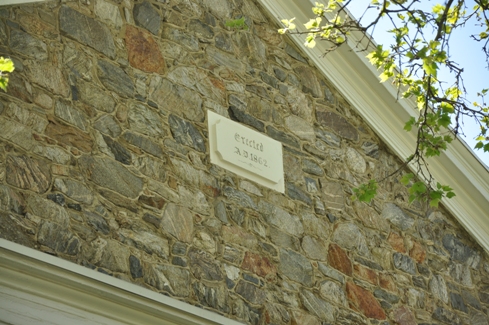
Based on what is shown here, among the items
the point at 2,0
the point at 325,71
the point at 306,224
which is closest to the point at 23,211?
the point at 2,0

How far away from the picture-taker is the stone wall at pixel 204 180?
539cm

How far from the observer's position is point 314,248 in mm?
6566

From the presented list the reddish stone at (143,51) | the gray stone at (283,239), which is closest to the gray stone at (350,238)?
the gray stone at (283,239)

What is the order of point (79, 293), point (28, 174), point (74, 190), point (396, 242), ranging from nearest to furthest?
point (79, 293) < point (28, 174) < point (74, 190) < point (396, 242)

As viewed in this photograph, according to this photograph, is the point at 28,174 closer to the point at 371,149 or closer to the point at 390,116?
the point at 371,149

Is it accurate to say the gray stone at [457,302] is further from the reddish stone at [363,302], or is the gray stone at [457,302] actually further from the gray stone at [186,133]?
the gray stone at [186,133]

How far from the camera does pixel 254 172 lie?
6500 millimetres

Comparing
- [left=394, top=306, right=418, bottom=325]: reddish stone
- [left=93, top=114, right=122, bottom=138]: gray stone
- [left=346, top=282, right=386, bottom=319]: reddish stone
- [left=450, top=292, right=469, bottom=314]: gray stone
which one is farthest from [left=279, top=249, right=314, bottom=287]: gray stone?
[left=450, top=292, right=469, bottom=314]: gray stone

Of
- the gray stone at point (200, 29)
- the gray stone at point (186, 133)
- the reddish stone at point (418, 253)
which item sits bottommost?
the reddish stone at point (418, 253)

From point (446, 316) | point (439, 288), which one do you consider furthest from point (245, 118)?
point (446, 316)

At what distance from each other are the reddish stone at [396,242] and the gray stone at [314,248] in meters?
0.77

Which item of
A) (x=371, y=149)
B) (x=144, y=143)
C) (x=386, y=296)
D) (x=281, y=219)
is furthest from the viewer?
(x=371, y=149)

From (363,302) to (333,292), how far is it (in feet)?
1.00

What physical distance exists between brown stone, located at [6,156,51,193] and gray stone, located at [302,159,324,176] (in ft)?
7.40
